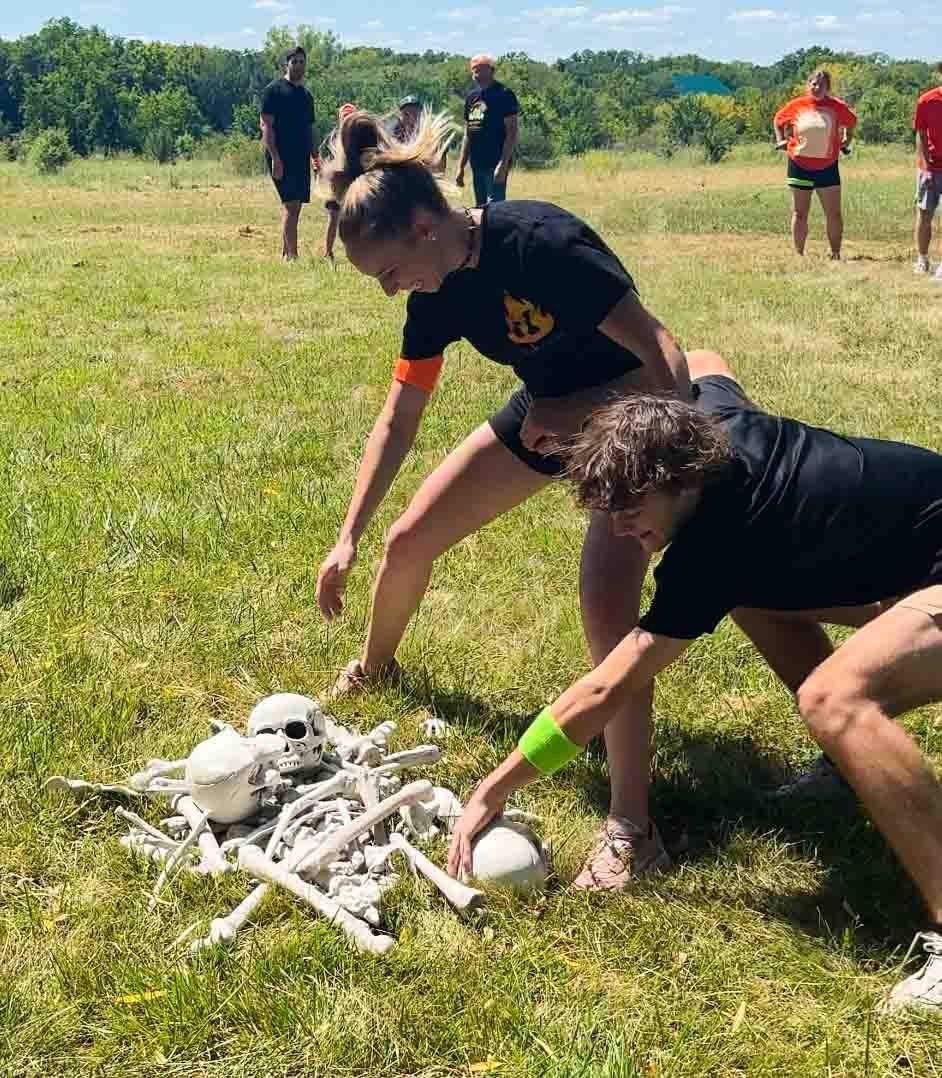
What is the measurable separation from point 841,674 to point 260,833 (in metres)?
1.65

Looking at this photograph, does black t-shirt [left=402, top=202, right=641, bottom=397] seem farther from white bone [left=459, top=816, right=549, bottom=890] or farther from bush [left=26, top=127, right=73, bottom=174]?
bush [left=26, top=127, right=73, bottom=174]

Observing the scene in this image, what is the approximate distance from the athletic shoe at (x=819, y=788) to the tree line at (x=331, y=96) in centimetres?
3996

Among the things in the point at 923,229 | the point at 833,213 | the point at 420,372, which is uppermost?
the point at 833,213

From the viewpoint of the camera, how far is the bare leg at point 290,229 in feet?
46.1

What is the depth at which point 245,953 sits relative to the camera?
2869mm

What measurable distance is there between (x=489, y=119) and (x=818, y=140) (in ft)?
13.1

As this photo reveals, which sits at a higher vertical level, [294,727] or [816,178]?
[816,178]

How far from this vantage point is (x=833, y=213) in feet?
45.5

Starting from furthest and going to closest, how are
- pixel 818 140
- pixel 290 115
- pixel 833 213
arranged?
pixel 833 213 → pixel 290 115 → pixel 818 140

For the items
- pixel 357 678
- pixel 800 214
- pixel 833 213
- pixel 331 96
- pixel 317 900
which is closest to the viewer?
pixel 317 900

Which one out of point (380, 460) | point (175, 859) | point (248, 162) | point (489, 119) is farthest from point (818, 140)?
point (248, 162)

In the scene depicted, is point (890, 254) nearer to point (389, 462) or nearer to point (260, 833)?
point (389, 462)

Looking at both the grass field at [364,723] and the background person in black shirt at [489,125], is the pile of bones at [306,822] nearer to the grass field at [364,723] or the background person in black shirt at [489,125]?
the grass field at [364,723]

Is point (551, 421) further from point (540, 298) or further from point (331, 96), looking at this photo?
point (331, 96)
